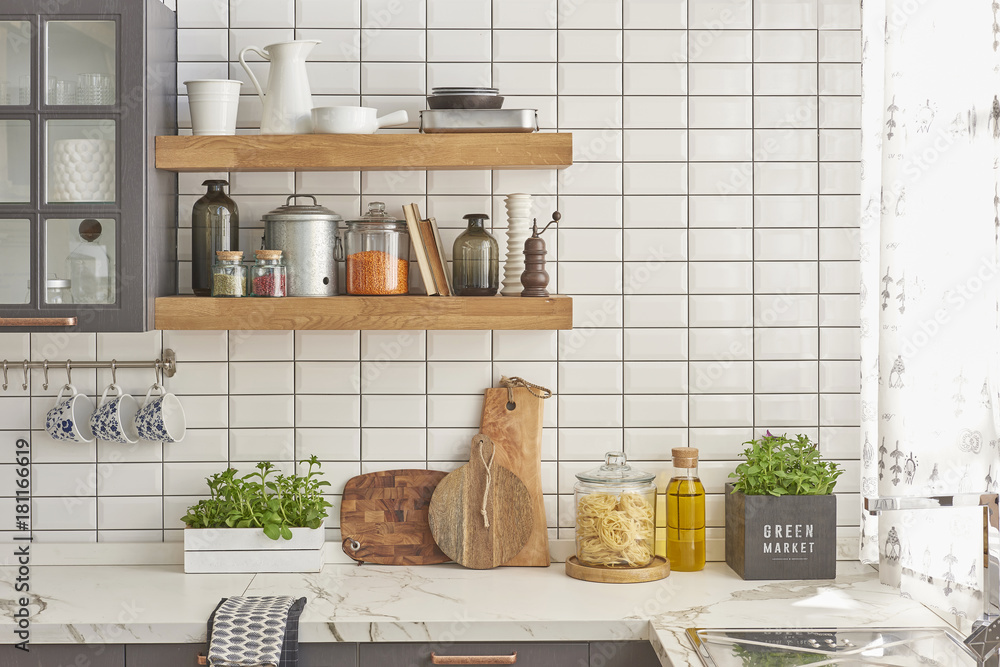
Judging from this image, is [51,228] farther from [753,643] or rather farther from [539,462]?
[753,643]

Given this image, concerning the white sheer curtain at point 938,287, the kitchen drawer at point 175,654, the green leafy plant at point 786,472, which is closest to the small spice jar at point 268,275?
the kitchen drawer at point 175,654

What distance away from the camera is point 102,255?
1845 mm

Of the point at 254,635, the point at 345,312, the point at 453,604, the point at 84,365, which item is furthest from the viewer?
the point at 84,365

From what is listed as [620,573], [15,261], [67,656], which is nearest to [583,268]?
[620,573]

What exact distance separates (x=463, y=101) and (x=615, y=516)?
993 mm

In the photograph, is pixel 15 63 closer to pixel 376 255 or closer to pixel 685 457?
pixel 376 255

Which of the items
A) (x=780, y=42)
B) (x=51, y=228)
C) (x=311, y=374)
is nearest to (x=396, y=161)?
(x=311, y=374)

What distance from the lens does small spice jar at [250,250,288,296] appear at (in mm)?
1906

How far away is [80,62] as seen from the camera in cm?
184

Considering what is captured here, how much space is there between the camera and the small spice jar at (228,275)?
75.5 inches

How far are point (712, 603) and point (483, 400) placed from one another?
2.34 ft

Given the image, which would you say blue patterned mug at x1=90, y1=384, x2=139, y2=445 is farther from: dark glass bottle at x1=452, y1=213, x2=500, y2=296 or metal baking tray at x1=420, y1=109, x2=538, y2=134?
metal baking tray at x1=420, y1=109, x2=538, y2=134

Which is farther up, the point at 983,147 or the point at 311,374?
the point at 983,147

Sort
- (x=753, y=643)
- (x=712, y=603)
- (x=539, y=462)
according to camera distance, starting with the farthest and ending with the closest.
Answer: (x=539, y=462)
(x=712, y=603)
(x=753, y=643)
